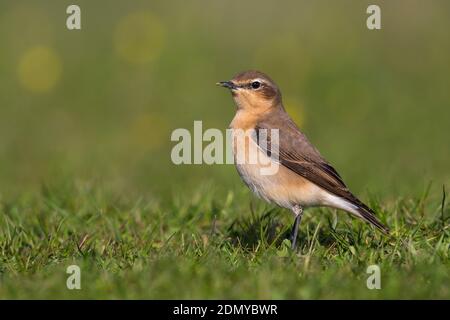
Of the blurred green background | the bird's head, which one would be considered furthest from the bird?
the blurred green background

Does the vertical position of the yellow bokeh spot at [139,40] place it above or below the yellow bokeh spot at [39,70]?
above

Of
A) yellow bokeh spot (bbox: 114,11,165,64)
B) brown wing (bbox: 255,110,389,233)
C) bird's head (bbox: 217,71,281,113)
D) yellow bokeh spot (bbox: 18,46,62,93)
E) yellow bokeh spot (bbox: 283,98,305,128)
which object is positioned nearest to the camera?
brown wing (bbox: 255,110,389,233)

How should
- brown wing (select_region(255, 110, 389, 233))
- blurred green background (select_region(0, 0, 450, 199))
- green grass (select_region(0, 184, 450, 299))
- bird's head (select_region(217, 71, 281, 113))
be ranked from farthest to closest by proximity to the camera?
1. blurred green background (select_region(0, 0, 450, 199))
2. bird's head (select_region(217, 71, 281, 113))
3. brown wing (select_region(255, 110, 389, 233))
4. green grass (select_region(0, 184, 450, 299))

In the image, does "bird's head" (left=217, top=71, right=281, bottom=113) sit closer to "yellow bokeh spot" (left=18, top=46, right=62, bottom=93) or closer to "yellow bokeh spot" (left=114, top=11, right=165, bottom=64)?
"yellow bokeh spot" (left=114, top=11, right=165, bottom=64)

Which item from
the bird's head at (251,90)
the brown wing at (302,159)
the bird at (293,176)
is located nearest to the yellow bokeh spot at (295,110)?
the bird's head at (251,90)

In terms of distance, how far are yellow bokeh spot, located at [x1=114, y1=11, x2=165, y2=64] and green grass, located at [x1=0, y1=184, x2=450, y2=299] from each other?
7.12 metres

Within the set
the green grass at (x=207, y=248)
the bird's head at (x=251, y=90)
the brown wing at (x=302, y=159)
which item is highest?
the bird's head at (x=251, y=90)

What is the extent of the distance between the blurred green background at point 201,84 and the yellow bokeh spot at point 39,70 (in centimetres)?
3

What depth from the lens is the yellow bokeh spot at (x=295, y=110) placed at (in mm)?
15125

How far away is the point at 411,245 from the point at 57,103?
1034 cm

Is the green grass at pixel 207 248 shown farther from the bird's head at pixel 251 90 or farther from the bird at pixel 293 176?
the bird's head at pixel 251 90

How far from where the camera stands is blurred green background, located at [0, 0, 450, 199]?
558 inches

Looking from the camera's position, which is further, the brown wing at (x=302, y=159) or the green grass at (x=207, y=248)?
the brown wing at (x=302, y=159)

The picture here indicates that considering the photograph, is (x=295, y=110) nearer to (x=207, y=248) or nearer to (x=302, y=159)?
(x=302, y=159)
